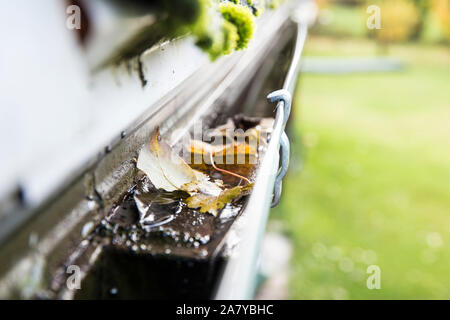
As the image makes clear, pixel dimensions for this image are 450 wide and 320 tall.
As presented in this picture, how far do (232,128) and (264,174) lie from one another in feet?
1.70

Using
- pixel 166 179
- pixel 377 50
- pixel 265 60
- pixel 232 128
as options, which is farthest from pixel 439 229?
pixel 377 50

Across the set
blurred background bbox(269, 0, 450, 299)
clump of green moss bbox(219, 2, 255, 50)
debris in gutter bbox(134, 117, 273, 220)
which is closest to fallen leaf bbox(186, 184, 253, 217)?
debris in gutter bbox(134, 117, 273, 220)

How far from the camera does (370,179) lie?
6957 mm

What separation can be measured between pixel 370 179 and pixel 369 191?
43cm

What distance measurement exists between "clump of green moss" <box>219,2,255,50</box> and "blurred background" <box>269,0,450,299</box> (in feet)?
12.6

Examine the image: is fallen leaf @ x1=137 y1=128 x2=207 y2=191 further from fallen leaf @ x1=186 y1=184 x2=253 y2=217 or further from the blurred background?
the blurred background

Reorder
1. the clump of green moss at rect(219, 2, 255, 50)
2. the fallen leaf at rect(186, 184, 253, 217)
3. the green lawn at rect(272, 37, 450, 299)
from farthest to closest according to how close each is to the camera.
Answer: the green lawn at rect(272, 37, 450, 299) < the clump of green moss at rect(219, 2, 255, 50) < the fallen leaf at rect(186, 184, 253, 217)

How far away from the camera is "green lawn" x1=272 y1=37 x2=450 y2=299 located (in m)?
4.95

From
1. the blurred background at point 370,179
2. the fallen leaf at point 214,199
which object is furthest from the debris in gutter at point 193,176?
the blurred background at point 370,179

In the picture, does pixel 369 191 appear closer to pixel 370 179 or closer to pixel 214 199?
pixel 370 179

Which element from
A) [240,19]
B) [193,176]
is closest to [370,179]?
[240,19]

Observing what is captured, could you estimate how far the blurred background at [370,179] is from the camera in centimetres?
499

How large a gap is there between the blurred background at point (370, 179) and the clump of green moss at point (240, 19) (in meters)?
3.83

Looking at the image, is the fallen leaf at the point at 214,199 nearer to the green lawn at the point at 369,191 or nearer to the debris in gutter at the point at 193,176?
the debris in gutter at the point at 193,176
